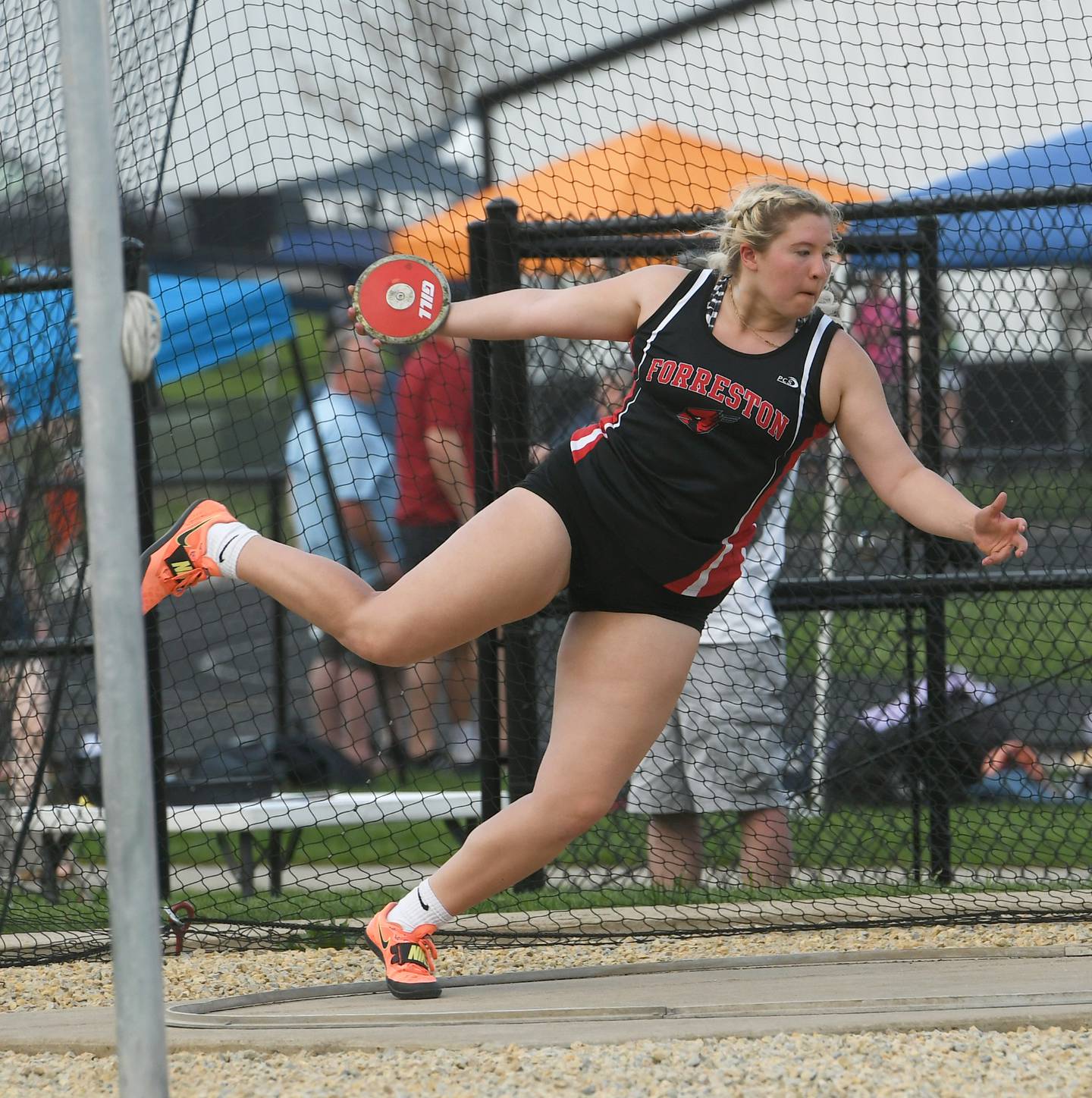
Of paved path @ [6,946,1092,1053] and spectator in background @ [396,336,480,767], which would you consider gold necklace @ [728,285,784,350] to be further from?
spectator in background @ [396,336,480,767]

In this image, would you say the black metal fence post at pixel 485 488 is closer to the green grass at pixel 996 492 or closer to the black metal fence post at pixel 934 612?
the green grass at pixel 996 492

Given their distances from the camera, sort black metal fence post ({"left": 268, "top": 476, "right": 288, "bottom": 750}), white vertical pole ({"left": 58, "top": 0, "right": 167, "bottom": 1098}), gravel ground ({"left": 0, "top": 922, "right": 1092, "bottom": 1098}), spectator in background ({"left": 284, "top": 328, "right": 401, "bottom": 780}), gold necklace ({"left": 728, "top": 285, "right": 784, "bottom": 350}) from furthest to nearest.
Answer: spectator in background ({"left": 284, "top": 328, "right": 401, "bottom": 780}) → black metal fence post ({"left": 268, "top": 476, "right": 288, "bottom": 750}) → gold necklace ({"left": 728, "top": 285, "right": 784, "bottom": 350}) → gravel ground ({"left": 0, "top": 922, "right": 1092, "bottom": 1098}) → white vertical pole ({"left": 58, "top": 0, "right": 167, "bottom": 1098})

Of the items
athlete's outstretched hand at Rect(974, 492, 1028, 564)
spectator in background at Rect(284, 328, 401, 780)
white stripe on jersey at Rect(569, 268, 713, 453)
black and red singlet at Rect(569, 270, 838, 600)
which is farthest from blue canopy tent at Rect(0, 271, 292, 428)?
athlete's outstretched hand at Rect(974, 492, 1028, 564)

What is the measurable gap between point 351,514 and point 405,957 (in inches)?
133

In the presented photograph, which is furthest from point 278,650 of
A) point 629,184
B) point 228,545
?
point 228,545

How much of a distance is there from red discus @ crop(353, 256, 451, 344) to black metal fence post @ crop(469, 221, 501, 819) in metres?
1.40

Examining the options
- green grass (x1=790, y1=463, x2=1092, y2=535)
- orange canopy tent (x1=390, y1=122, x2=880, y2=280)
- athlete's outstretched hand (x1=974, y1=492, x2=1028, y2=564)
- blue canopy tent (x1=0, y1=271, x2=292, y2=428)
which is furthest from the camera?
orange canopy tent (x1=390, y1=122, x2=880, y2=280)

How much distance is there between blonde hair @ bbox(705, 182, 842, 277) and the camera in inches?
118

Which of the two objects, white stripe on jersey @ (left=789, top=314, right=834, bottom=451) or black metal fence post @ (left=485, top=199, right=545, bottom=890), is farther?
black metal fence post @ (left=485, top=199, right=545, bottom=890)

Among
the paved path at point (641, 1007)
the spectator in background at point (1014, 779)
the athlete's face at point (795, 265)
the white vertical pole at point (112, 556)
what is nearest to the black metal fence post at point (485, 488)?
the paved path at point (641, 1007)

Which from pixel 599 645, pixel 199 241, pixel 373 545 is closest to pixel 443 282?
pixel 599 645

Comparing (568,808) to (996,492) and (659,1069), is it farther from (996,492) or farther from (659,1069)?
(996,492)

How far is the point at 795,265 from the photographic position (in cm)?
298

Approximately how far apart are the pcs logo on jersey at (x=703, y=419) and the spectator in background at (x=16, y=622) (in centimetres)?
238
